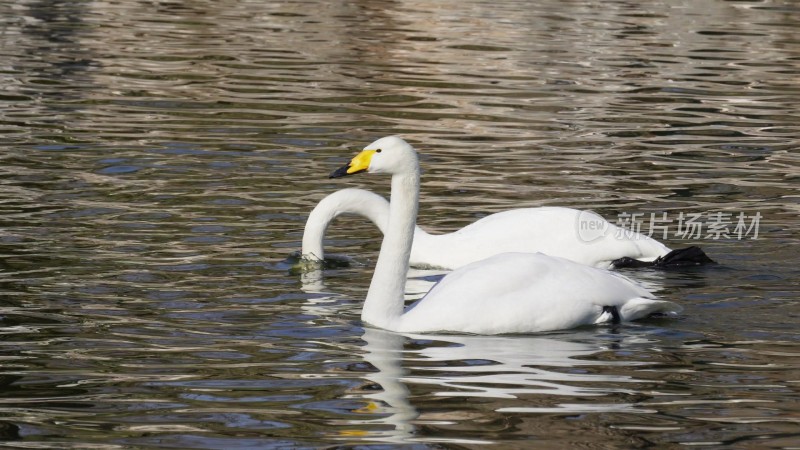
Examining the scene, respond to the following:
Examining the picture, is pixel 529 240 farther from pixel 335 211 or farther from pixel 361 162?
pixel 361 162

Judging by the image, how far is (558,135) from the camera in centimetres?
Result: 1616

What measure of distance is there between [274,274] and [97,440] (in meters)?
3.73

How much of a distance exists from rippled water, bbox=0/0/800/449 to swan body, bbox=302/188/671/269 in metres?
0.24

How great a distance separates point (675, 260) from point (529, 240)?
968mm

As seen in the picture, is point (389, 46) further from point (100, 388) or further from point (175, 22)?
point (100, 388)

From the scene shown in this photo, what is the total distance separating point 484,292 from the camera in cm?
825

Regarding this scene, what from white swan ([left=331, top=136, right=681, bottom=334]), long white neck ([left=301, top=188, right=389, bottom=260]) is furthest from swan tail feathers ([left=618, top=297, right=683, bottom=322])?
long white neck ([left=301, top=188, right=389, bottom=260])

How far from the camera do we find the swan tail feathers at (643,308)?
845 centimetres

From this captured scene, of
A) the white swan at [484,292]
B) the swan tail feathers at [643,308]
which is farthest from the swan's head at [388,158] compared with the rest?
the swan tail feathers at [643,308]

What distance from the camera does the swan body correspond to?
10258 mm

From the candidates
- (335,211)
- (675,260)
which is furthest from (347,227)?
(675,260)

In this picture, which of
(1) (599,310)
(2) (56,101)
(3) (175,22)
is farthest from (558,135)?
(3) (175,22)

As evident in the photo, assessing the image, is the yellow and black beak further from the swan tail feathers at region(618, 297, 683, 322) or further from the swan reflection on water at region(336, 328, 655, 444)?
the swan tail feathers at region(618, 297, 683, 322)

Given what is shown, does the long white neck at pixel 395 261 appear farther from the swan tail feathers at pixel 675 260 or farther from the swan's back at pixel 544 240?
the swan tail feathers at pixel 675 260
